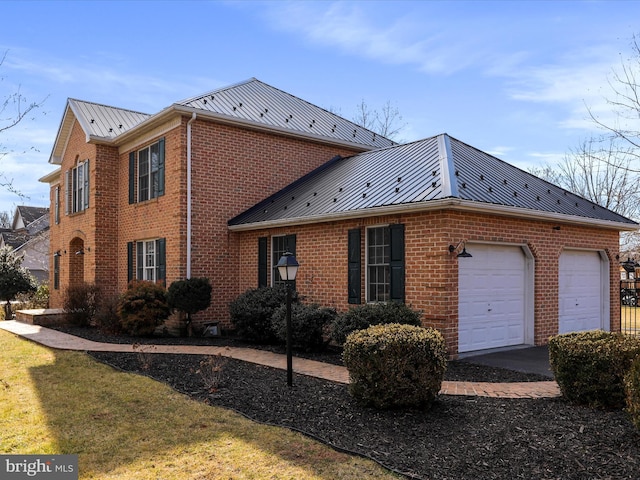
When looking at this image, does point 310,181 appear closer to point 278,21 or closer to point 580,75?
point 278,21

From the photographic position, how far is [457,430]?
228 inches

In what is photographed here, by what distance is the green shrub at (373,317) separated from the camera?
9367mm

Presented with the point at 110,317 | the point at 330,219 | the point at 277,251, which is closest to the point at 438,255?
the point at 330,219

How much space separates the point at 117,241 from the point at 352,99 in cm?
2439

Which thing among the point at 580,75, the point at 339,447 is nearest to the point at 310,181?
the point at 580,75

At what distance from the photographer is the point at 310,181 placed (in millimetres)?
15273

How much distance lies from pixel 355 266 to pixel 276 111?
7.19m

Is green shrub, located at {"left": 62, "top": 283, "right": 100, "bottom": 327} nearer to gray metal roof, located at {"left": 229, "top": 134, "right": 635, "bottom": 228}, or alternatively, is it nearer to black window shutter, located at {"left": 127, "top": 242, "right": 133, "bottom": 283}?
black window shutter, located at {"left": 127, "top": 242, "right": 133, "bottom": 283}

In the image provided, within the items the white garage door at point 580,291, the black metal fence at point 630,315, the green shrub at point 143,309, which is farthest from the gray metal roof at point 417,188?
the black metal fence at point 630,315

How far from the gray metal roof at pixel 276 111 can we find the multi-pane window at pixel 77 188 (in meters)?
5.98

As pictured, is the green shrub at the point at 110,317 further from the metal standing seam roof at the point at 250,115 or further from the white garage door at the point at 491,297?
the white garage door at the point at 491,297

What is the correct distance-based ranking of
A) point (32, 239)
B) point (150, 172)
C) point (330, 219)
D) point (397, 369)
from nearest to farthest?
point (397, 369), point (330, 219), point (150, 172), point (32, 239)

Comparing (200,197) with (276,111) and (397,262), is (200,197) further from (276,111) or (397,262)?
(397,262)

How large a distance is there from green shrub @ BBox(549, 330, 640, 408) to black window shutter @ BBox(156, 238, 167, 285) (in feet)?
35.4
